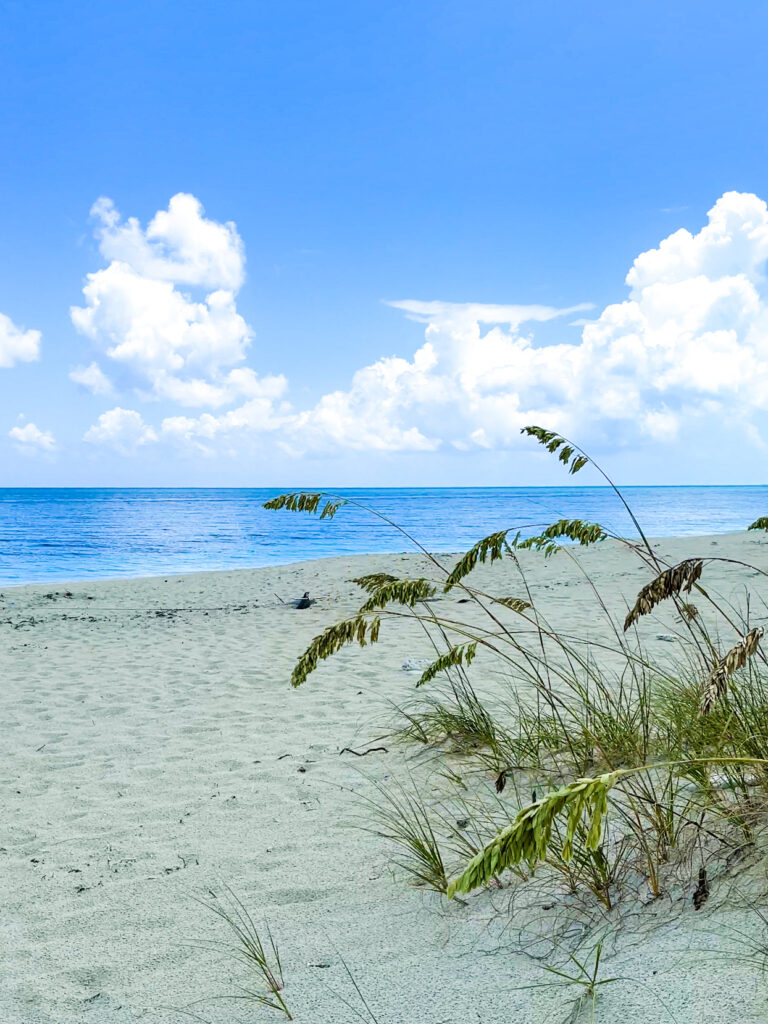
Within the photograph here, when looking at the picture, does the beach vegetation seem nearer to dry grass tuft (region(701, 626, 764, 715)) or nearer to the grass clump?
dry grass tuft (region(701, 626, 764, 715))

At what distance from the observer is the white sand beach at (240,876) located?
2480 mm

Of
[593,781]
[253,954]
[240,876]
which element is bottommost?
[240,876]

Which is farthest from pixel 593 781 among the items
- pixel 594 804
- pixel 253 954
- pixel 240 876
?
pixel 240 876

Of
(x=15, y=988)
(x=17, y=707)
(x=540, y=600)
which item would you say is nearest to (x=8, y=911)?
(x=15, y=988)

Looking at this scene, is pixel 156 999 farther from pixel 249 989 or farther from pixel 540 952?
pixel 540 952

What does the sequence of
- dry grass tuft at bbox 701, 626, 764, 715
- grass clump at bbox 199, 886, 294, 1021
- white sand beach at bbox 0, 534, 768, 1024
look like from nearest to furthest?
dry grass tuft at bbox 701, 626, 764, 715
white sand beach at bbox 0, 534, 768, 1024
grass clump at bbox 199, 886, 294, 1021

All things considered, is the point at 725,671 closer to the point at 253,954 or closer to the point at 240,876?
the point at 253,954

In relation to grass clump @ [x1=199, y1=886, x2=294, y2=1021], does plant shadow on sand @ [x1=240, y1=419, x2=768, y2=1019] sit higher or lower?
higher

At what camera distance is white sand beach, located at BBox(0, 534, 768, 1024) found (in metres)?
2.48

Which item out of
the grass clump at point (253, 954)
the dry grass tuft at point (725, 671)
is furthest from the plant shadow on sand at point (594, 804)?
the grass clump at point (253, 954)

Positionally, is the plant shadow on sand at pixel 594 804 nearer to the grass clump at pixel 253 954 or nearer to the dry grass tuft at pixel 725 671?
the dry grass tuft at pixel 725 671

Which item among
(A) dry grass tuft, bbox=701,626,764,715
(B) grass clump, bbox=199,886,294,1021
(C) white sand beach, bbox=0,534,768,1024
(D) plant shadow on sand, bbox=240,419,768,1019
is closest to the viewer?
(A) dry grass tuft, bbox=701,626,764,715

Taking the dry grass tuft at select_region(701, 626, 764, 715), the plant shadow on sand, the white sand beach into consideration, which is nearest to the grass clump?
the white sand beach

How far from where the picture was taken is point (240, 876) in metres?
3.68
